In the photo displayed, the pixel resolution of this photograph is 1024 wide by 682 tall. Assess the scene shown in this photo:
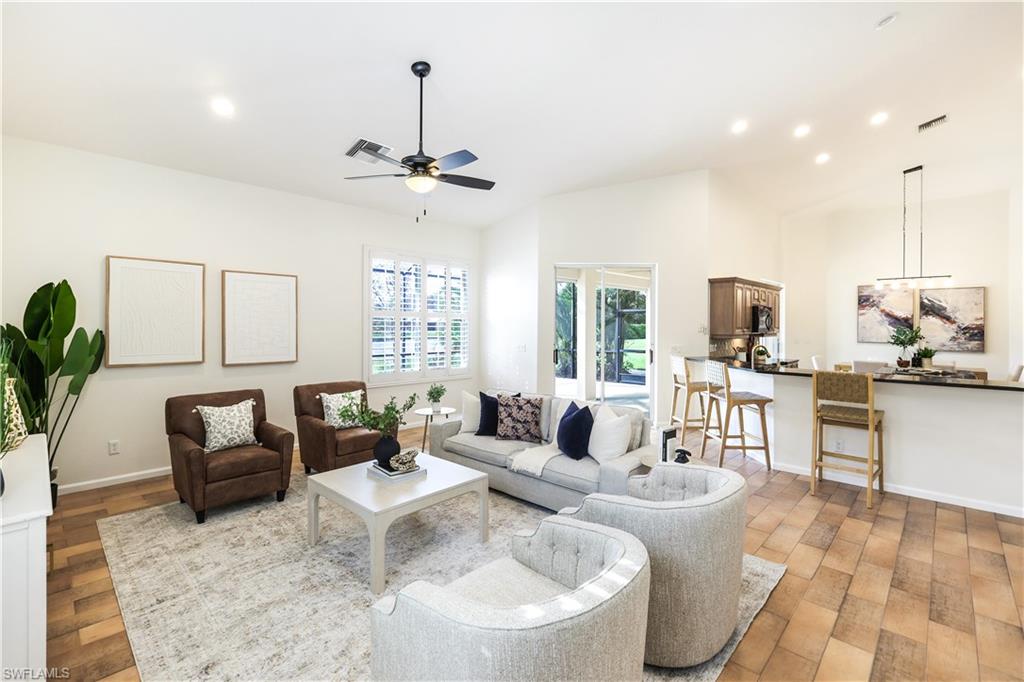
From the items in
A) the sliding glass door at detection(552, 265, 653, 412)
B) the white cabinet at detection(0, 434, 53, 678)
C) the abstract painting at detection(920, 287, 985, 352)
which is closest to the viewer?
the white cabinet at detection(0, 434, 53, 678)

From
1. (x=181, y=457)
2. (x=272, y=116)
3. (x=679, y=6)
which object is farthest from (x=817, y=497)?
(x=272, y=116)

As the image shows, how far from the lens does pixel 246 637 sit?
213 centimetres

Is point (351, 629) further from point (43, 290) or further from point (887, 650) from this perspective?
point (43, 290)

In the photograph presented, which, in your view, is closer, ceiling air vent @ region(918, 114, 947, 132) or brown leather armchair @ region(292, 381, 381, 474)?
brown leather armchair @ region(292, 381, 381, 474)

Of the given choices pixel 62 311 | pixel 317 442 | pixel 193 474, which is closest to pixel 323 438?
pixel 317 442

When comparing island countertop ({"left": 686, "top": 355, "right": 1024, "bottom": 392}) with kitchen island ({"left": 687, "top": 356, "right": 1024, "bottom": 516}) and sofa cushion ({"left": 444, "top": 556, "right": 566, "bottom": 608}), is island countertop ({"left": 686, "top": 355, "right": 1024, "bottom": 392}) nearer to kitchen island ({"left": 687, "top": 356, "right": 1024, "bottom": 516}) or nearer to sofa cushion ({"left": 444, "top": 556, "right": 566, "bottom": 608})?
kitchen island ({"left": 687, "top": 356, "right": 1024, "bottom": 516})

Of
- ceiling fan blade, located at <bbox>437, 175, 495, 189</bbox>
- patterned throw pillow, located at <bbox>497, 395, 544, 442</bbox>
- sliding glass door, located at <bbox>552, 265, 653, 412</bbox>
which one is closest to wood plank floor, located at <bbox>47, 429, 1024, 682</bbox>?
patterned throw pillow, located at <bbox>497, 395, 544, 442</bbox>

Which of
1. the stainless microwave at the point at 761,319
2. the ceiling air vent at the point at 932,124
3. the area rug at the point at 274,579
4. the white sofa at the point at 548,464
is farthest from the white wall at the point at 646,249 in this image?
the area rug at the point at 274,579

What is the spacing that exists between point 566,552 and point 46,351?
431cm

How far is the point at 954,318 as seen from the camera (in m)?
6.93

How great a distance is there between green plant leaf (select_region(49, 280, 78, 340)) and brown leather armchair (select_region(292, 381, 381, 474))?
1839mm

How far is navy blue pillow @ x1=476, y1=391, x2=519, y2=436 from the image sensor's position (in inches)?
164

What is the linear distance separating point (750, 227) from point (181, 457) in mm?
7585

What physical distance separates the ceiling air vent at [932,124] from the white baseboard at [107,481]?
28.8 feet
